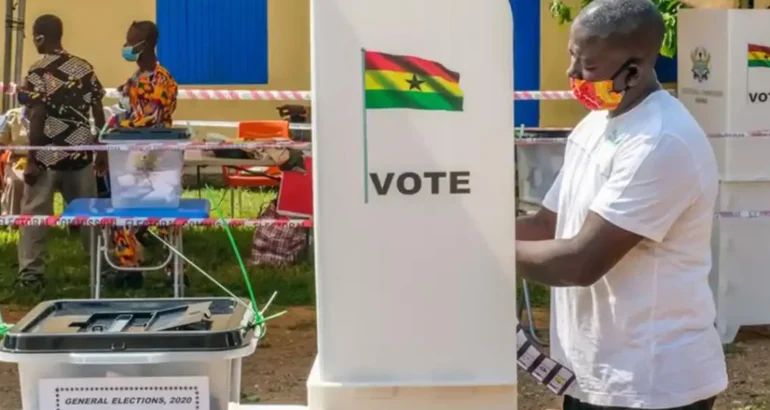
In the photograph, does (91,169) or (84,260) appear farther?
(84,260)

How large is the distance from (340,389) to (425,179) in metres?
0.41

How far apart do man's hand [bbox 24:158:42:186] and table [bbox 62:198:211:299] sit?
13.2 inches

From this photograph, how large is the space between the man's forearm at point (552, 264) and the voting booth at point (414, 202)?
0.78 ft

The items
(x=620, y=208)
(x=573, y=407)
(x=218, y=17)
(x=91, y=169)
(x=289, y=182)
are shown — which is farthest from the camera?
(x=218, y=17)

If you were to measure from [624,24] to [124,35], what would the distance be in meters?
10.2

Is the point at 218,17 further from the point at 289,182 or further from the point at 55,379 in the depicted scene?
the point at 55,379

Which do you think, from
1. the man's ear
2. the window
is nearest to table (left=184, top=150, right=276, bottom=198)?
the window

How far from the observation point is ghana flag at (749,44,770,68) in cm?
582

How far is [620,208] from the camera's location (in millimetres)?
2312

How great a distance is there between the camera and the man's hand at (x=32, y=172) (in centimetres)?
702

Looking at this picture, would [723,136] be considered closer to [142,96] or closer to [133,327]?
[142,96]

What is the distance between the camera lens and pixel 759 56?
19.2ft

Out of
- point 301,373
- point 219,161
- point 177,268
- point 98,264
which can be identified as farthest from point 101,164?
point 301,373

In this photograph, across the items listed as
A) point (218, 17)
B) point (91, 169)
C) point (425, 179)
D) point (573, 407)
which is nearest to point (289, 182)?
point (91, 169)
